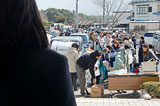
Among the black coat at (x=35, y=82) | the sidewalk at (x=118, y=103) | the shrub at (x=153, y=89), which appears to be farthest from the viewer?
the shrub at (x=153, y=89)

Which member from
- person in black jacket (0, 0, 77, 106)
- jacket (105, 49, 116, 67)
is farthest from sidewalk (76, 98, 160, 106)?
person in black jacket (0, 0, 77, 106)

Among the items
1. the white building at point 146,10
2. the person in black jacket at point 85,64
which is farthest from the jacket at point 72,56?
the white building at point 146,10

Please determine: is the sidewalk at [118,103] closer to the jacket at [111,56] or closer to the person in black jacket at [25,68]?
the jacket at [111,56]

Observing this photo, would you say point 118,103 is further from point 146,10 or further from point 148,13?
point 146,10

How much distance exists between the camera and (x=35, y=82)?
1376 millimetres

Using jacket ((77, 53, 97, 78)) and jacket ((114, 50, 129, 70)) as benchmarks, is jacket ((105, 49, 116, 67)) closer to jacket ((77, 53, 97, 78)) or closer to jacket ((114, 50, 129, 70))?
jacket ((114, 50, 129, 70))

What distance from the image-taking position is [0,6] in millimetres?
1407

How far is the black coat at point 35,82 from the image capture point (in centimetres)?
137

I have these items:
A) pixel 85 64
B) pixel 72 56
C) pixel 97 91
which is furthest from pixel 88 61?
pixel 72 56

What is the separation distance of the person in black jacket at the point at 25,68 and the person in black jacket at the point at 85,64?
8.08 m

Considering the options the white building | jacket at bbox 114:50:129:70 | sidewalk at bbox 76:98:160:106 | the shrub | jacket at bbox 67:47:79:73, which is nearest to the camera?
sidewalk at bbox 76:98:160:106

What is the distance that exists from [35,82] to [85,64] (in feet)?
27.8

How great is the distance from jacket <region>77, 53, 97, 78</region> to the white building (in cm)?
6533

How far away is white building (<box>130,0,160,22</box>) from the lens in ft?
241
